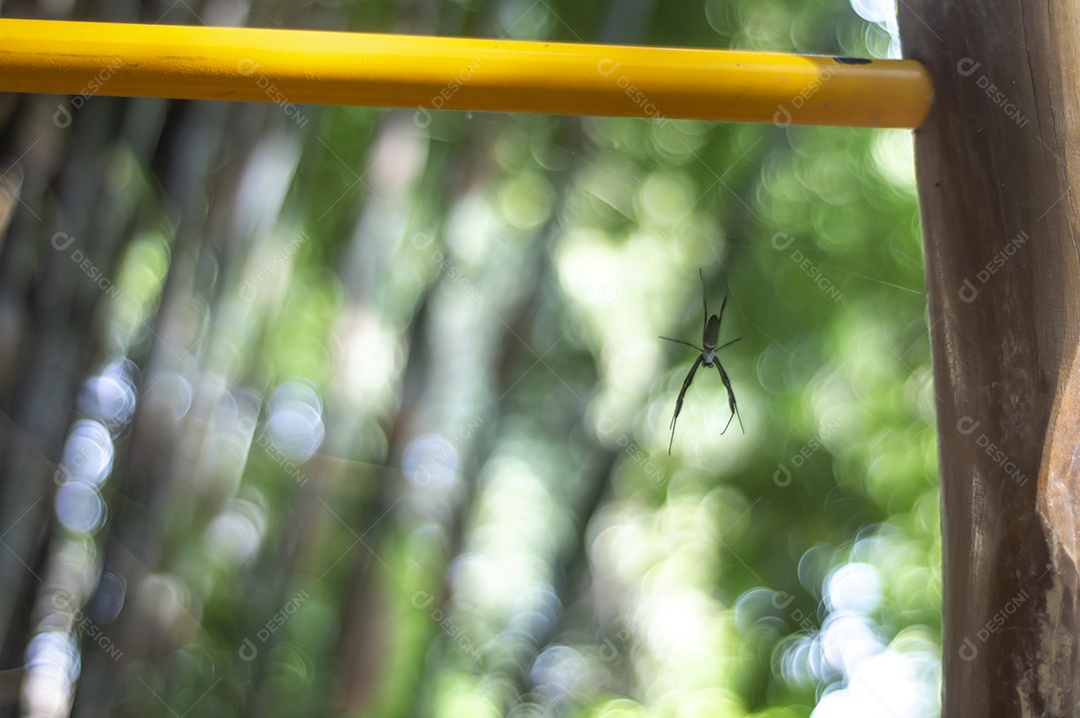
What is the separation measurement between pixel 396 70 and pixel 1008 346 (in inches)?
26.8

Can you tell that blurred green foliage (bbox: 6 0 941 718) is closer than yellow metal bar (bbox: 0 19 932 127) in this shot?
No

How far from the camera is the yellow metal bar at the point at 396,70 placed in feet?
2.71

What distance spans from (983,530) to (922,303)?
4.71 metres

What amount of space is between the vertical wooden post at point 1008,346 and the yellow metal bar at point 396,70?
201 mm

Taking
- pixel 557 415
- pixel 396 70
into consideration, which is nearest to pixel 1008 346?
pixel 396 70

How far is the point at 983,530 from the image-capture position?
2.87 ft

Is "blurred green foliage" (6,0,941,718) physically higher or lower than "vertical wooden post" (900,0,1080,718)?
higher

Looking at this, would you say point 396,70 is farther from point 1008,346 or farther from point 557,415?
point 557,415

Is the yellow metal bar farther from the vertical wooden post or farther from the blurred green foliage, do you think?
the blurred green foliage

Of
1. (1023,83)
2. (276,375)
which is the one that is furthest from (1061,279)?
(276,375)

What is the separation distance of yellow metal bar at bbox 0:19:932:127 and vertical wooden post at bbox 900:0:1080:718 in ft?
0.66

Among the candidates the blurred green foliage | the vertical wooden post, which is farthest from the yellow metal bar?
the blurred green foliage

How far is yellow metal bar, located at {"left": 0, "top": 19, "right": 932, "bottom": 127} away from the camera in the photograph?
83 centimetres

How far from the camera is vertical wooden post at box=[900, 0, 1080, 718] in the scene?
83 cm
